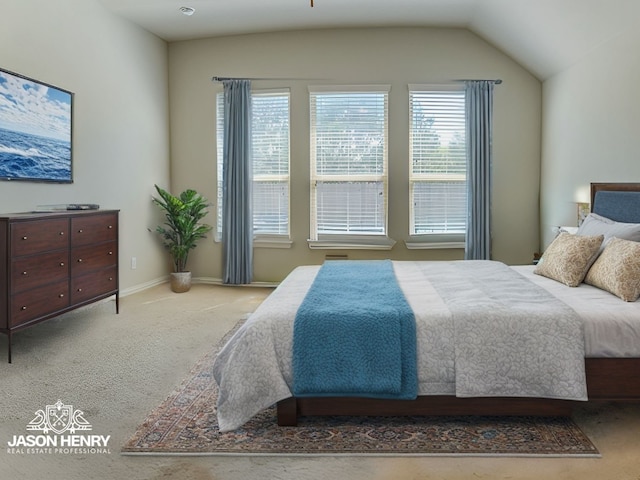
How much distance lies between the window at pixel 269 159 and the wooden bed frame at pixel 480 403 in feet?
12.3

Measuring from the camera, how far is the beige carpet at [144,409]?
77.5 inches

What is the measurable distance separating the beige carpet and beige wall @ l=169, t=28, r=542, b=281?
6.95 ft

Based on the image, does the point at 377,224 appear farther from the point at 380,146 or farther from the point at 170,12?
the point at 170,12

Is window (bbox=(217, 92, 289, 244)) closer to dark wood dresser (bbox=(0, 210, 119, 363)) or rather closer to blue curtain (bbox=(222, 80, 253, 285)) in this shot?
blue curtain (bbox=(222, 80, 253, 285))

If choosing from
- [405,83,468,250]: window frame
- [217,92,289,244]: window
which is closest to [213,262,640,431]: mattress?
[405,83,468,250]: window frame

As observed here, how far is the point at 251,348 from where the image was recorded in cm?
225

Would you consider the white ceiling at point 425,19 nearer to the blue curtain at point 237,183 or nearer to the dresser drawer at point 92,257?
the blue curtain at point 237,183

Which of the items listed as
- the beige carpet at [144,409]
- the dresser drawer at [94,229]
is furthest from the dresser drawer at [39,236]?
the beige carpet at [144,409]

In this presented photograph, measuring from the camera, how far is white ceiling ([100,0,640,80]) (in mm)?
4293

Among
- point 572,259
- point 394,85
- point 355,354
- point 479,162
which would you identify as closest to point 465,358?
point 355,354

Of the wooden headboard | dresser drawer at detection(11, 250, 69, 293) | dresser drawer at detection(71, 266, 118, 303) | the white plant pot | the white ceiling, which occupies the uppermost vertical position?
the white ceiling

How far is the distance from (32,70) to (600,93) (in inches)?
187

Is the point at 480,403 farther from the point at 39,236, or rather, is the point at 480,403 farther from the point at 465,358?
the point at 39,236

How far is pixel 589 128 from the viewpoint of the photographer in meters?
4.52
